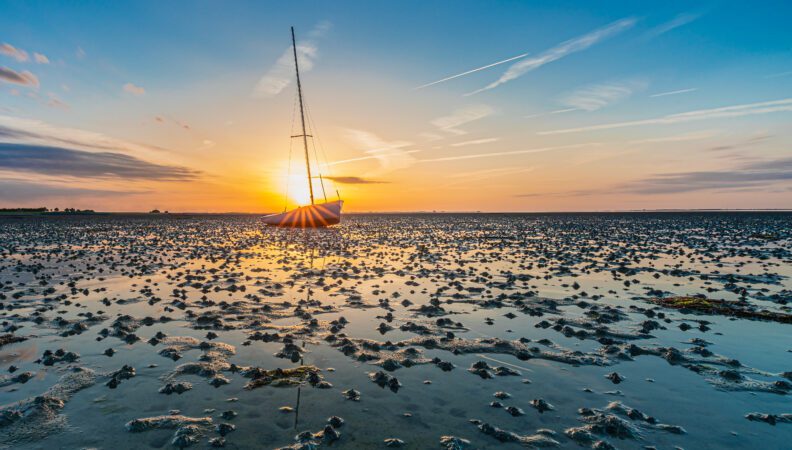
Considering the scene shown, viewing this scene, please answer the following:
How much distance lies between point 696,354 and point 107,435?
14661 millimetres

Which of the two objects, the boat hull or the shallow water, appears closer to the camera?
the shallow water

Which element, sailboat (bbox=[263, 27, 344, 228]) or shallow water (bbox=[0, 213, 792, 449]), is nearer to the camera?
shallow water (bbox=[0, 213, 792, 449])

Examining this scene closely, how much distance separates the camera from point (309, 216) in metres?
70.6

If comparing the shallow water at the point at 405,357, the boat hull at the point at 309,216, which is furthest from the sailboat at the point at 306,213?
the shallow water at the point at 405,357

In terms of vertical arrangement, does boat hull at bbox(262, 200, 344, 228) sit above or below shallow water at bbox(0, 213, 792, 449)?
above

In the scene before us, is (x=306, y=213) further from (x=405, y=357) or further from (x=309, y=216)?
(x=405, y=357)

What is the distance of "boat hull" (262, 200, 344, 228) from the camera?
6831cm

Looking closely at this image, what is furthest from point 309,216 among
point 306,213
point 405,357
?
point 405,357

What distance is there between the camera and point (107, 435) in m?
7.02

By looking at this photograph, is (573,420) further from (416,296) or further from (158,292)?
(158,292)

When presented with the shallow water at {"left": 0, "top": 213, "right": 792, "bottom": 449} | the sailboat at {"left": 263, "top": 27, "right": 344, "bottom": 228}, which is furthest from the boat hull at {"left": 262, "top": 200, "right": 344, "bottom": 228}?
the shallow water at {"left": 0, "top": 213, "right": 792, "bottom": 449}

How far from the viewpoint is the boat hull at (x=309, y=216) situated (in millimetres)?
68312

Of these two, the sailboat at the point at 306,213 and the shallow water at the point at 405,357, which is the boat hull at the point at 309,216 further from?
the shallow water at the point at 405,357

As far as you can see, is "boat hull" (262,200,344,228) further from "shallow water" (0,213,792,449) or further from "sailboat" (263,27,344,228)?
"shallow water" (0,213,792,449)
